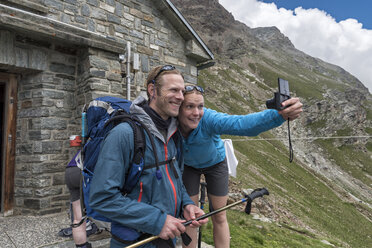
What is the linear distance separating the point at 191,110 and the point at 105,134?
95cm

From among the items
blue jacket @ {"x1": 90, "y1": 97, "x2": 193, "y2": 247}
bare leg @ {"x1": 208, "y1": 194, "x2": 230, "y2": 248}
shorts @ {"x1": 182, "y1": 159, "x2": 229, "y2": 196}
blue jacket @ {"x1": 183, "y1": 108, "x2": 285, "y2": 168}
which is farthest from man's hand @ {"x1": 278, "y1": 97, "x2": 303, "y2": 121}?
bare leg @ {"x1": 208, "y1": 194, "x2": 230, "y2": 248}

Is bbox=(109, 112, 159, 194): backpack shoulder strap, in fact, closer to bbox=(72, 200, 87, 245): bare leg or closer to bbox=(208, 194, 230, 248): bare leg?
bbox=(208, 194, 230, 248): bare leg

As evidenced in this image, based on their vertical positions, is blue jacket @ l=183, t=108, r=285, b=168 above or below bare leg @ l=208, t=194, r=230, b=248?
above

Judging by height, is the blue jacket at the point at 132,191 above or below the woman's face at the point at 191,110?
below

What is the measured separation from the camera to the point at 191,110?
Result: 2.62 m

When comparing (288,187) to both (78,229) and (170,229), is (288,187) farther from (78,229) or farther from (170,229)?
(170,229)

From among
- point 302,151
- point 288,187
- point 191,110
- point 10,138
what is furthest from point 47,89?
point 302,151

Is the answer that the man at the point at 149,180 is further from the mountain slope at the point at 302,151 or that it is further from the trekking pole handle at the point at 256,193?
the mountain slope at the point at 302,151

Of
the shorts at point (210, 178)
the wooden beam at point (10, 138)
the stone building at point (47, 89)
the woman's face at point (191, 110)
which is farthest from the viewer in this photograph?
the wooden beam at point (10, 138)

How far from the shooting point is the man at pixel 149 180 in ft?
5.75

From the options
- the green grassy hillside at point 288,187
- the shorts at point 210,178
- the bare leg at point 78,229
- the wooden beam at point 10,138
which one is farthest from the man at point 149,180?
the wooden beam at point 10,138

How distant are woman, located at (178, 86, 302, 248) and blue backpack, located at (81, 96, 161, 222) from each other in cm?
76

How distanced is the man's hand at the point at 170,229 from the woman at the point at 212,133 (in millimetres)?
1033

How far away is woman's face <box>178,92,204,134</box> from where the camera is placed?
103 inches
